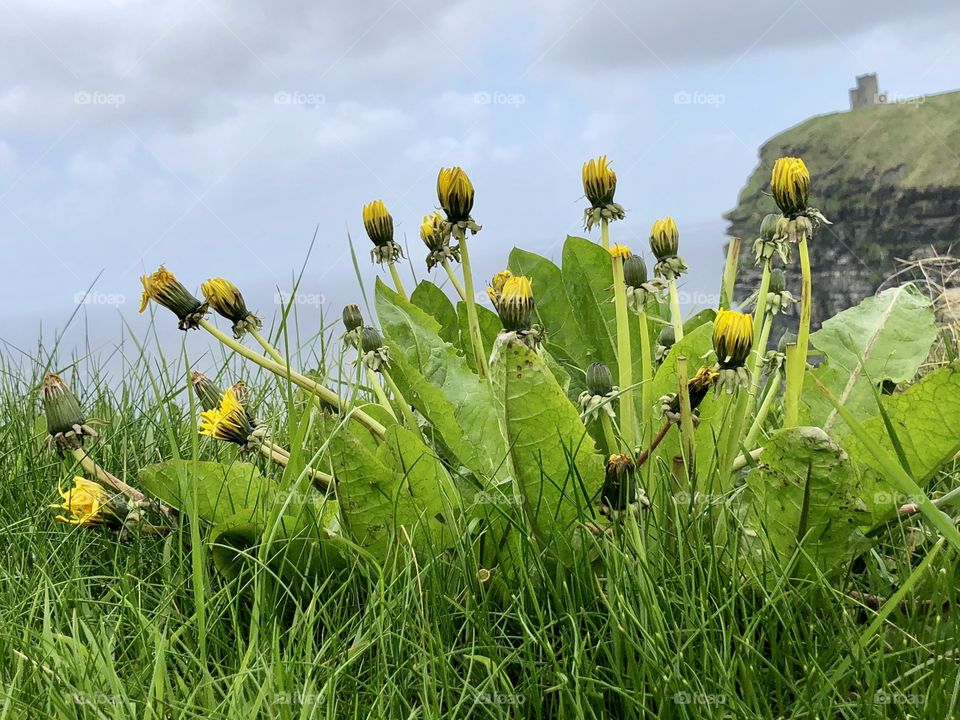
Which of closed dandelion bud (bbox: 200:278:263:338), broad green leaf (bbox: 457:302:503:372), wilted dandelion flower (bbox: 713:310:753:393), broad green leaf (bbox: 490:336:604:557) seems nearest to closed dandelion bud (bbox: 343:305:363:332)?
closed dandelion bud (bbox: 200:278:263:338)

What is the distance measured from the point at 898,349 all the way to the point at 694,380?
1.16 metres

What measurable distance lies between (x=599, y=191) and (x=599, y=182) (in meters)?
0.03

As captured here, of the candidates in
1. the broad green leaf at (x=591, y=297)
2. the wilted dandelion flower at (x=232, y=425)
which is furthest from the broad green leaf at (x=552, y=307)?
the wilted dandelion flower at (x=232, y=425)

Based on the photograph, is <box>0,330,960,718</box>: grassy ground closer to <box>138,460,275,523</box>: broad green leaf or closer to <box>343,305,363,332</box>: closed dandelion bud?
<box>138,460,275,523</box>: broad green leaf

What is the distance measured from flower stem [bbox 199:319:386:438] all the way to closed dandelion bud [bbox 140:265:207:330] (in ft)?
0.10

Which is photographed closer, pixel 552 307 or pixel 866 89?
pixel 552 307

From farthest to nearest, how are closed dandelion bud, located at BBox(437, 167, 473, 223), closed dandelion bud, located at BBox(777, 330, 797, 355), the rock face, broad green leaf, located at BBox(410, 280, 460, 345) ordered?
the rock face < broad green leaf, located at BBox(410, 280, 460, 345) < closed dandelion bud, located at BBox(777, 330, 797, 355) < closed dandelion bud, located at BBox(437, 167, 473, 223)

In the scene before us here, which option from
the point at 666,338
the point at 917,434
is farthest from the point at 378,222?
the point at 917,434

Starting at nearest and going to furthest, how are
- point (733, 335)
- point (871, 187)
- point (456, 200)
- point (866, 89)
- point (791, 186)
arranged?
point (733, 335)
point (791, 186)
point (456, 200)
point (866, 89)
point (871, 187)

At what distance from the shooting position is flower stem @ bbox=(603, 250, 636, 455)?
227cm

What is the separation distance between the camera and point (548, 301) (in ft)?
9.82


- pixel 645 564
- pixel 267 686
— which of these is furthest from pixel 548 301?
pixel 267 686

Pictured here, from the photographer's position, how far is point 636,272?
2.38 metres

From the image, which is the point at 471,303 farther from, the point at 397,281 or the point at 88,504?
the point at 88,504
